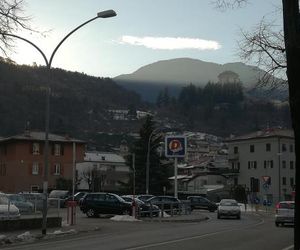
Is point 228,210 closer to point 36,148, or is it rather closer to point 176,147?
point 176,147

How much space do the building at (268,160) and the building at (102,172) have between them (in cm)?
2305

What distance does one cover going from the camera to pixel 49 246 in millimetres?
20219

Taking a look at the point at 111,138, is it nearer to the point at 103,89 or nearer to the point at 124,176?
the point at 103,89

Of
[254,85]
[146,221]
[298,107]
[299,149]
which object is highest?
[254,85]

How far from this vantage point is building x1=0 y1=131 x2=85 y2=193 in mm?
93312

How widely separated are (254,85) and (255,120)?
474 ft

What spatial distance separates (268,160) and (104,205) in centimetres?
7341

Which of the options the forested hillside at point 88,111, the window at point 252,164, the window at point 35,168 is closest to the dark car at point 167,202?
the window at point 35,168

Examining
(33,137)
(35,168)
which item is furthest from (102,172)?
(33,137)

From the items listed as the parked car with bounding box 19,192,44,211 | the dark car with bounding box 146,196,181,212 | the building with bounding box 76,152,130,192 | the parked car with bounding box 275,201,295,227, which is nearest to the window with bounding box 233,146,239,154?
the building with bounding box 76,152,130,192

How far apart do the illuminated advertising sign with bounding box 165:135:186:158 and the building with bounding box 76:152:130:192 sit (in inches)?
1221

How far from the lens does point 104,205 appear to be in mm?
42844

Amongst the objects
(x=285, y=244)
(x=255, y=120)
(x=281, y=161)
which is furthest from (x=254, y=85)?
(x=255, y=120)

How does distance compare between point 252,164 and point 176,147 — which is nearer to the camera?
point 176,147
